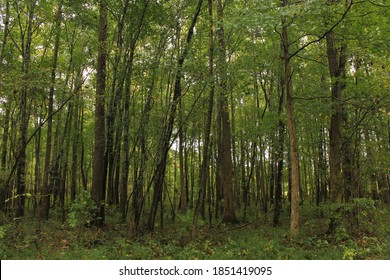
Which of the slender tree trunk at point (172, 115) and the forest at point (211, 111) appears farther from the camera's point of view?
the slender tree trunk at point (172, 115)

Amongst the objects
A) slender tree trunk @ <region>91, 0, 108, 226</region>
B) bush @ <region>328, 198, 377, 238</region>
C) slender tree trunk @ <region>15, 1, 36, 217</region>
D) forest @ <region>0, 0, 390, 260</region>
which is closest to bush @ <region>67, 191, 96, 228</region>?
forest @ <region>0, 0, 390, 260</region>

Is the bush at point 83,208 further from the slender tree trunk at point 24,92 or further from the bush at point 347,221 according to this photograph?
the bush at point 347,221

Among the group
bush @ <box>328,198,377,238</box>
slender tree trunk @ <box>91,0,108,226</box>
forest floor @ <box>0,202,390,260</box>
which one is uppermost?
slender tree trunk @ <box>91,0,108,226</box>

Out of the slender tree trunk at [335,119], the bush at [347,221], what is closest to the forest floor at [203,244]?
the bush at [347,221]

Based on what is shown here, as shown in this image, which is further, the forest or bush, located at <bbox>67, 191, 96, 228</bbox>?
bush, located at <bbox>67, 191, 96, 228</bbox>

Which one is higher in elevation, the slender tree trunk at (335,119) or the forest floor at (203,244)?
the slender tree trunk at (335,119)

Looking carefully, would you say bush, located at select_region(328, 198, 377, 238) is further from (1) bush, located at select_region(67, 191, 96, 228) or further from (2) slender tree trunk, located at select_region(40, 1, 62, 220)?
(2) slender tree trunk, located at select_region(40, 1, 62, 220)

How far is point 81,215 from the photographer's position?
1047 centimetres

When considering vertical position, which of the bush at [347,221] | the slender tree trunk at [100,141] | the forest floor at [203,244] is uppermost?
the slender tree trunk at [100,141]

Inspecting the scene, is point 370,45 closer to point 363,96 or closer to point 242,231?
point 363,96

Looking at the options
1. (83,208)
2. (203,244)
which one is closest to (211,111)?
(203,244)

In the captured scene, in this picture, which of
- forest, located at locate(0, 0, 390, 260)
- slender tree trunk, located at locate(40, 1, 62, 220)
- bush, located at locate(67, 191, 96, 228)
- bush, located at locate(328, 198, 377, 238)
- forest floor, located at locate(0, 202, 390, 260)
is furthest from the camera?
slender tree trunk, located at locate(40, 1, 62, 220)

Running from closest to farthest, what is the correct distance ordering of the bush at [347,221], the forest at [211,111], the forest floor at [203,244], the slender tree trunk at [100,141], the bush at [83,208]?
the forest floor at [203,244] → the forest at [211,111] → the bush at [347,221] → the bush at [83,208] → the slender tree trunk at [100,141]

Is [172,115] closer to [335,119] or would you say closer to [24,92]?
[24,92]
